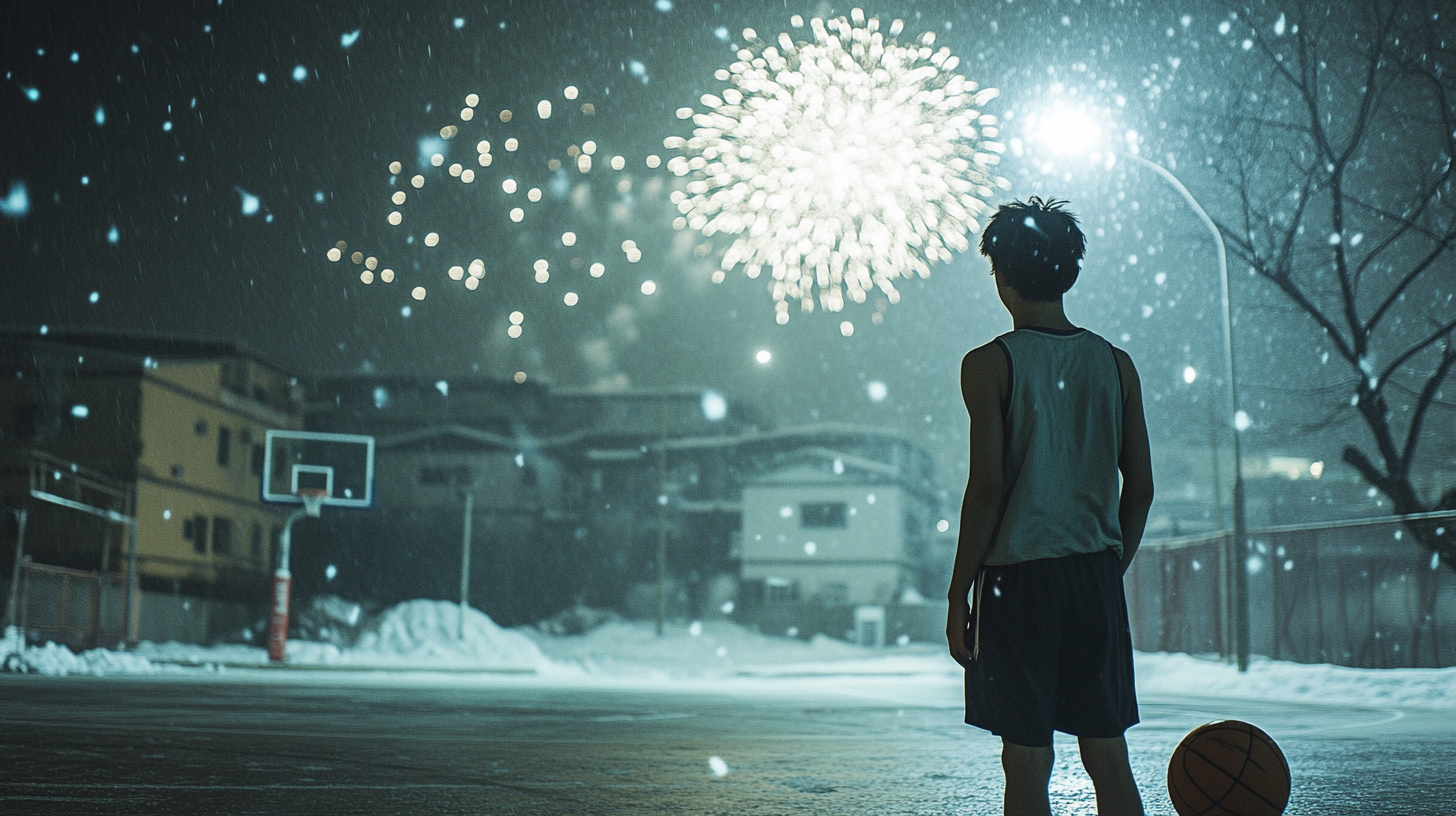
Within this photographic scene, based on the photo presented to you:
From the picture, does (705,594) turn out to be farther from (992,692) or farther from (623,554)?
(992,692)

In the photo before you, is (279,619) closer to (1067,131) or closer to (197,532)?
(197,532)

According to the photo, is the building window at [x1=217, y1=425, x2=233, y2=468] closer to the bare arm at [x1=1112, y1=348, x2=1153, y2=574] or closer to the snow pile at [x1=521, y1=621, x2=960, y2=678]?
the snow pile at [x1=521, y1=621, x2=960, y2=678]

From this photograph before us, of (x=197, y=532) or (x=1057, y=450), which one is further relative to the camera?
(x=197, y=532)

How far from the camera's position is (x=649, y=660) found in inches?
1394

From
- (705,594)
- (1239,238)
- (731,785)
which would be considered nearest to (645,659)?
(705,594)

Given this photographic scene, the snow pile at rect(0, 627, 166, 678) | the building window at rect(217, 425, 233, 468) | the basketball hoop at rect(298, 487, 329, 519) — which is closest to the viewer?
the snow pile at rect(0, 627, 166, 678)

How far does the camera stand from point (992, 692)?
2.97 meters

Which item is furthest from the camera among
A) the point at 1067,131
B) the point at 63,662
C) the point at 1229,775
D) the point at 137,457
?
the point at 137,457

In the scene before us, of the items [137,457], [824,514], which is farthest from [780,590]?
[137,457]

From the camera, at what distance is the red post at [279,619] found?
87.4 feet

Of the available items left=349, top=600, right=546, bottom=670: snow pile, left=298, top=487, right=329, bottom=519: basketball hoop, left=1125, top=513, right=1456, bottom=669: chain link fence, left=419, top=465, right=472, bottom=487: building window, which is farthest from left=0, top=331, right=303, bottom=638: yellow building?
left=1125, top=513, right=1456, bottom=669: chain link fence

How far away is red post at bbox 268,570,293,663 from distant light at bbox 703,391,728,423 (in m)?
29.4

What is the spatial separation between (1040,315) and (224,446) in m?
41.3

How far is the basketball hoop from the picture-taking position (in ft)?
96.1
